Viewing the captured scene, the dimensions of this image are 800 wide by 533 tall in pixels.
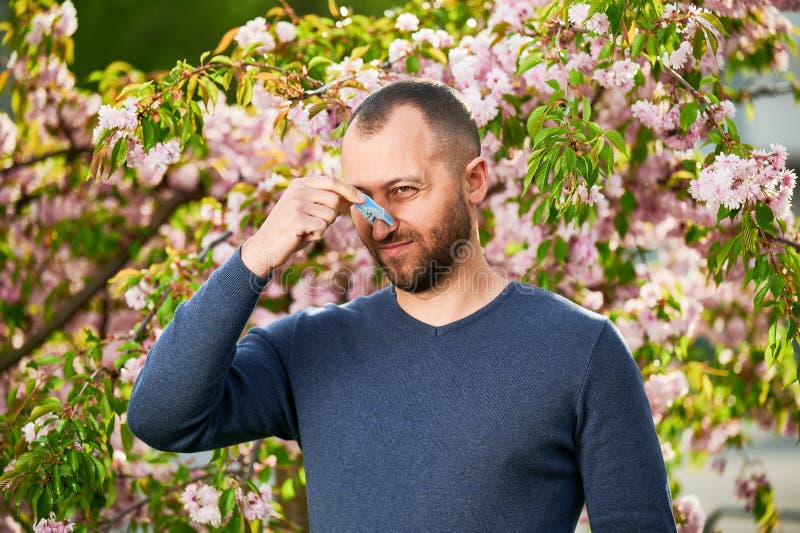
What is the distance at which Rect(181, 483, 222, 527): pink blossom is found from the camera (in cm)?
226

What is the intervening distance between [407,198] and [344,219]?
1.29 metres

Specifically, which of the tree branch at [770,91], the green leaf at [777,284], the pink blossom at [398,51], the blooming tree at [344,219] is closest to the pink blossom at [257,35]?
the blooming tree at [344,219]

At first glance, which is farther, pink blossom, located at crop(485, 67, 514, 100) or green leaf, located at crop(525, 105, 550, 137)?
pink blossom, located at crop(485, 67, 514, 100)

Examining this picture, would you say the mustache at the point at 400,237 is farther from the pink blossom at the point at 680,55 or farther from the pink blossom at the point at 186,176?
the pink blossom at the point at 186,176

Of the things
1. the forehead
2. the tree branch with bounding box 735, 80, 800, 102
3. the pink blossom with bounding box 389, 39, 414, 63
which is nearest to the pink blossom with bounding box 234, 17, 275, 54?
the pink blossom with bounding box 389, 39, 414, 63

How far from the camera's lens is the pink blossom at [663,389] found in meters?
2.79

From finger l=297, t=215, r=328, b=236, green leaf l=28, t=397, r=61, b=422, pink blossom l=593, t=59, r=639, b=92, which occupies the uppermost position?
pink blossom l=593, t=59, r=639, b=92

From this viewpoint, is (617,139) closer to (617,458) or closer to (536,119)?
(536,119)

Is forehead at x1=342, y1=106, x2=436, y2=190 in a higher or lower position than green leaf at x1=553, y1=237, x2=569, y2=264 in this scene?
higher

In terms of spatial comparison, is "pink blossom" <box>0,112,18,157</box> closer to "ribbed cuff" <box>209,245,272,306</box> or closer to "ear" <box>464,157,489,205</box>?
"ribbed cuff" <box>209,245,272,306</box>

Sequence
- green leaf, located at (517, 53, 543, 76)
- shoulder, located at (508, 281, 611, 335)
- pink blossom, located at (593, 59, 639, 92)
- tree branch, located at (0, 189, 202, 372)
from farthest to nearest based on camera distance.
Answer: tree branch, located at (0, 189, 202, 372) → pink blossom, located at (593, 59, 639, 92) → green leaf, located at (517, 53, 543, 76) → shoulder, located at (508, 281, 611, 335)

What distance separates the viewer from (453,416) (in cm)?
162

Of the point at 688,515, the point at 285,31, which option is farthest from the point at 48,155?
the point at 688,515

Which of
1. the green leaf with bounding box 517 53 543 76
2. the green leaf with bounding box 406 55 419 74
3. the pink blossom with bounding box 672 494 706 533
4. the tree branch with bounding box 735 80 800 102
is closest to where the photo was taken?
the green leaf with bounding box 517 53 543 76
